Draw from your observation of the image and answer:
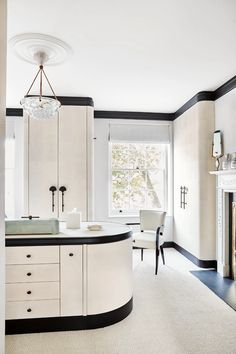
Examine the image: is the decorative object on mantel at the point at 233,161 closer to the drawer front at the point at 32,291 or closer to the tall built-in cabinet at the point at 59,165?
the tall built-in cabinet at the point at 59,165

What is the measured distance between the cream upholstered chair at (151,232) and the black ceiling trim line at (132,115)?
199 centimetres

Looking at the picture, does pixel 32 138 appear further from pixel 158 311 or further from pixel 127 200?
pixel 158 311

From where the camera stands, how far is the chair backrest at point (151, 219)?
4.73 meters

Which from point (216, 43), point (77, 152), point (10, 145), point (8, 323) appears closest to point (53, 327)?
point (8, 323)

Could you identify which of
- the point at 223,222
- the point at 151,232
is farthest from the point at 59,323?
the point at 223,222

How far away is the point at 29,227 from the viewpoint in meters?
2.58

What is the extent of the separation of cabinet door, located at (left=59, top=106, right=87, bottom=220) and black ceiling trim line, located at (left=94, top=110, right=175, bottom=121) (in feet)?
2.84

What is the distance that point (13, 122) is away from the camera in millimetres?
5367

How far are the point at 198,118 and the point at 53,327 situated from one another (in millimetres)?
3520

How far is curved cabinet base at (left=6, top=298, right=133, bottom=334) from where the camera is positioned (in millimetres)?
2471

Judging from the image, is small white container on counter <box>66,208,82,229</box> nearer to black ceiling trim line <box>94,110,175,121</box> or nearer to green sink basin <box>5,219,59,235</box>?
green sink basin <box>5,219,59,235</box>

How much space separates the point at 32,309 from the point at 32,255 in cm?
47

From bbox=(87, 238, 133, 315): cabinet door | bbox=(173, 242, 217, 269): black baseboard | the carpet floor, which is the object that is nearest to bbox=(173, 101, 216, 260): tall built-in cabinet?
bbox=(173, 242, 217, 269): black baseboard

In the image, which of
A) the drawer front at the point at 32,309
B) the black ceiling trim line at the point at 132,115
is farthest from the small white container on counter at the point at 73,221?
the black ceiling trim line at the point at 132,115
